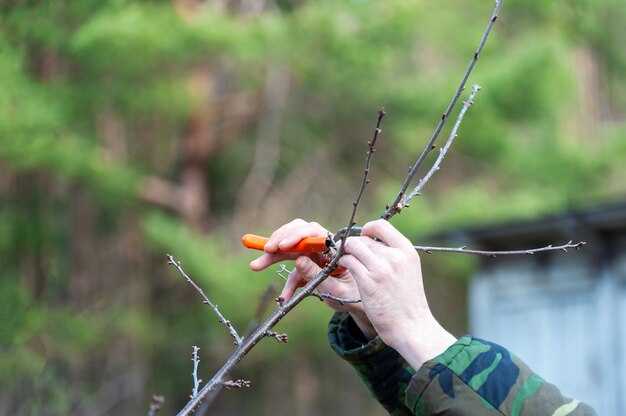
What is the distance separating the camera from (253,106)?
13.0m

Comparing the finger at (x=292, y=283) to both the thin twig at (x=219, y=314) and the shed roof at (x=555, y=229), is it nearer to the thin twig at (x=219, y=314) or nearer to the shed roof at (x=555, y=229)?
the thin twig at (x=219, y=314)

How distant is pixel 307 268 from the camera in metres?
1.78

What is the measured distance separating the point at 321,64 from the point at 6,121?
4.59 meters

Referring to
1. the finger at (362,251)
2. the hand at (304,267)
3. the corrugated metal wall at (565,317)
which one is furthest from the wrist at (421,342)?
the corrugated metal wall at (565,317)

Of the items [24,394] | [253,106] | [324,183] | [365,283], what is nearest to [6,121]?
[24,394]

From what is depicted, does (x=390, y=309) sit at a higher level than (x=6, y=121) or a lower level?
lower

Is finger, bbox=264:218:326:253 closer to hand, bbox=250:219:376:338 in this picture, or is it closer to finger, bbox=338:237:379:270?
hand, bbox=250:219:376:338

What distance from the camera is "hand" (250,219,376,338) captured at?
5.58ft

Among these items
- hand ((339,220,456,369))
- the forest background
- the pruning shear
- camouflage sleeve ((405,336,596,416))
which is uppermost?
the forest background

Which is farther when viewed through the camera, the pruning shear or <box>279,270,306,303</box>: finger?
<box>279,270,306,303</box>: finger

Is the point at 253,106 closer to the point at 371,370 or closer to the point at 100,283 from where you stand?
the point at 100,283

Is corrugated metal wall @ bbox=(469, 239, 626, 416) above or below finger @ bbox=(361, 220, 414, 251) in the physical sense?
above

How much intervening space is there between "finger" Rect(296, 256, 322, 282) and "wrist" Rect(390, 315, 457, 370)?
29 centimetres

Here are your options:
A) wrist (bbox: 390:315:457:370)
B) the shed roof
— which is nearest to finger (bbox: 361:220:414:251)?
wrist (bbox: 390:315:457:370)
